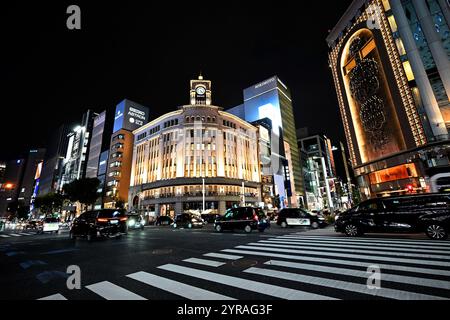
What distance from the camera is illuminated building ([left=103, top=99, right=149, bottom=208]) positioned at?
75.7m

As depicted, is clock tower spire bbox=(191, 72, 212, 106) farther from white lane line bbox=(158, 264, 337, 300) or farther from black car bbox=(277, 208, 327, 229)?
white lane line bbox=(158, 264, 337, 300)

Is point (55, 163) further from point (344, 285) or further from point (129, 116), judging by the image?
point (344, 285)

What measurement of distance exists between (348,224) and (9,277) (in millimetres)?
13762

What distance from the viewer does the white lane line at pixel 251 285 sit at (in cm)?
320

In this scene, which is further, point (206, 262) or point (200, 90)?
point (200, 90)

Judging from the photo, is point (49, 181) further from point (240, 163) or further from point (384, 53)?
point (384, 53)

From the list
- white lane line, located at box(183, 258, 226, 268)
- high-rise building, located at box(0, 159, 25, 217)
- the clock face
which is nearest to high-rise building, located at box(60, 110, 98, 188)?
high-rise building, located at box(0, 159, 25, 217)

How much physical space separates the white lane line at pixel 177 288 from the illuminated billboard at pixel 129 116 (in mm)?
88586

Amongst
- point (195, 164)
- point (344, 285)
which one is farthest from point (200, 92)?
point (344, 285)

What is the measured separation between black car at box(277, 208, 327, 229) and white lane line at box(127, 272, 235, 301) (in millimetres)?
16716

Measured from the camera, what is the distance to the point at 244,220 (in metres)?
15.8

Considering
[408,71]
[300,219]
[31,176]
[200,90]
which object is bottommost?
[300,219]

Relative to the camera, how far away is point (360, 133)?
150 ft

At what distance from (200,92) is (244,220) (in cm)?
6168
